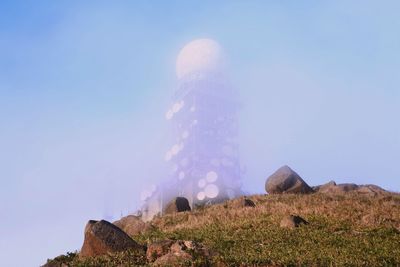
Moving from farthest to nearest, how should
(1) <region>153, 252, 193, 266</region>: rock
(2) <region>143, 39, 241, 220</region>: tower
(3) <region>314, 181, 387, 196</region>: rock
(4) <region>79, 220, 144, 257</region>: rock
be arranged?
(2) <region>143, 39, 241, 220</region>: tower, (3) <region>314, 181, 387, 196</region>: rock, (4) <region>79, 220, 144, 257</region>: rock, (1) <region>153, 252, 193, 266</region>: rock

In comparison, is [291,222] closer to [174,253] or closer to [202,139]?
[174,253]

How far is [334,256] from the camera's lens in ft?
57.2

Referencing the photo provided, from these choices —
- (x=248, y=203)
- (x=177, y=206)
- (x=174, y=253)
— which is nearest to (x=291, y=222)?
(x=174, y=253)

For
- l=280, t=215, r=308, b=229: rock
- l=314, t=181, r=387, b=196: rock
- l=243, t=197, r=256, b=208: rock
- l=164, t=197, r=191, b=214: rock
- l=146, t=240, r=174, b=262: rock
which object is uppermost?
l=164, t=197, r=191, b=214: rock

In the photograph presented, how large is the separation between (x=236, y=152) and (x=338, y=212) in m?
90.2

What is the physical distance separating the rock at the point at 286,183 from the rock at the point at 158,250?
99.4 ft

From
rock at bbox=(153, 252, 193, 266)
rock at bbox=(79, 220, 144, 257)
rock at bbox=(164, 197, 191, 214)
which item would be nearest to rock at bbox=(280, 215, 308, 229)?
rock at bbox=(79, 220, 144, 257)

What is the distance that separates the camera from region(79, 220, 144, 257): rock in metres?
21.1

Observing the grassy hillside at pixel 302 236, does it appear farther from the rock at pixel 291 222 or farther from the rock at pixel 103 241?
the rock at pixel 103 241

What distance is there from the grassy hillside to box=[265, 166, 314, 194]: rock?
12234 millimetres

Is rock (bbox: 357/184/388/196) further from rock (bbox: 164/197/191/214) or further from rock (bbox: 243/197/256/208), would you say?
rock (bbox: 164/197/191/214)

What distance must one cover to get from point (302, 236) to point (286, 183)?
26.7 metres

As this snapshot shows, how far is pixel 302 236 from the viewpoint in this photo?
73.6ft

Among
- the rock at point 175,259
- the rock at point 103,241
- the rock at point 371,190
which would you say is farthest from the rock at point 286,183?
the rock at point 175,259
